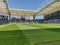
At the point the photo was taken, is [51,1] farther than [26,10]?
No

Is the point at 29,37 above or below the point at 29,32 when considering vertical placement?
above

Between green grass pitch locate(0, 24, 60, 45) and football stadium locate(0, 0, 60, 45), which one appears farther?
football stadium locate(0, 0, 60, 45)

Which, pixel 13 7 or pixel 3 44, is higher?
pixel 13 7

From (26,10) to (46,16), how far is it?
18172mm

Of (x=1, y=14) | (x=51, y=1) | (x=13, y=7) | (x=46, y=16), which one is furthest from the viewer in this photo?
(x=46, y=16)

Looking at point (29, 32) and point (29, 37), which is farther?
point (29, 32)

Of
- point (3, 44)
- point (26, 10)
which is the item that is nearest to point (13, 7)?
point (26, 10)

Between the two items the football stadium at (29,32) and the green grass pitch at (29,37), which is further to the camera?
the football stadium at (29,32)

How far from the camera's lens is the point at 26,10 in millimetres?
49875

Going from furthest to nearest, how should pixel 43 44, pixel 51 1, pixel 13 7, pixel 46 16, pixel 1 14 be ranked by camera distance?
pixel 46 16
pixel 1 14
pixel 13 7
pixel 51 1
pixel 43 44

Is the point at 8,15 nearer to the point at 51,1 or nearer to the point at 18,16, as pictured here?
the point at 18,16

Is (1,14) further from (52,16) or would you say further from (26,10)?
(52,16)

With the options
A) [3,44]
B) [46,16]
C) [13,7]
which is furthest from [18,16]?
[3,44]

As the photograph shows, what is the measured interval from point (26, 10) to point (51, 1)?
15.4 meters
